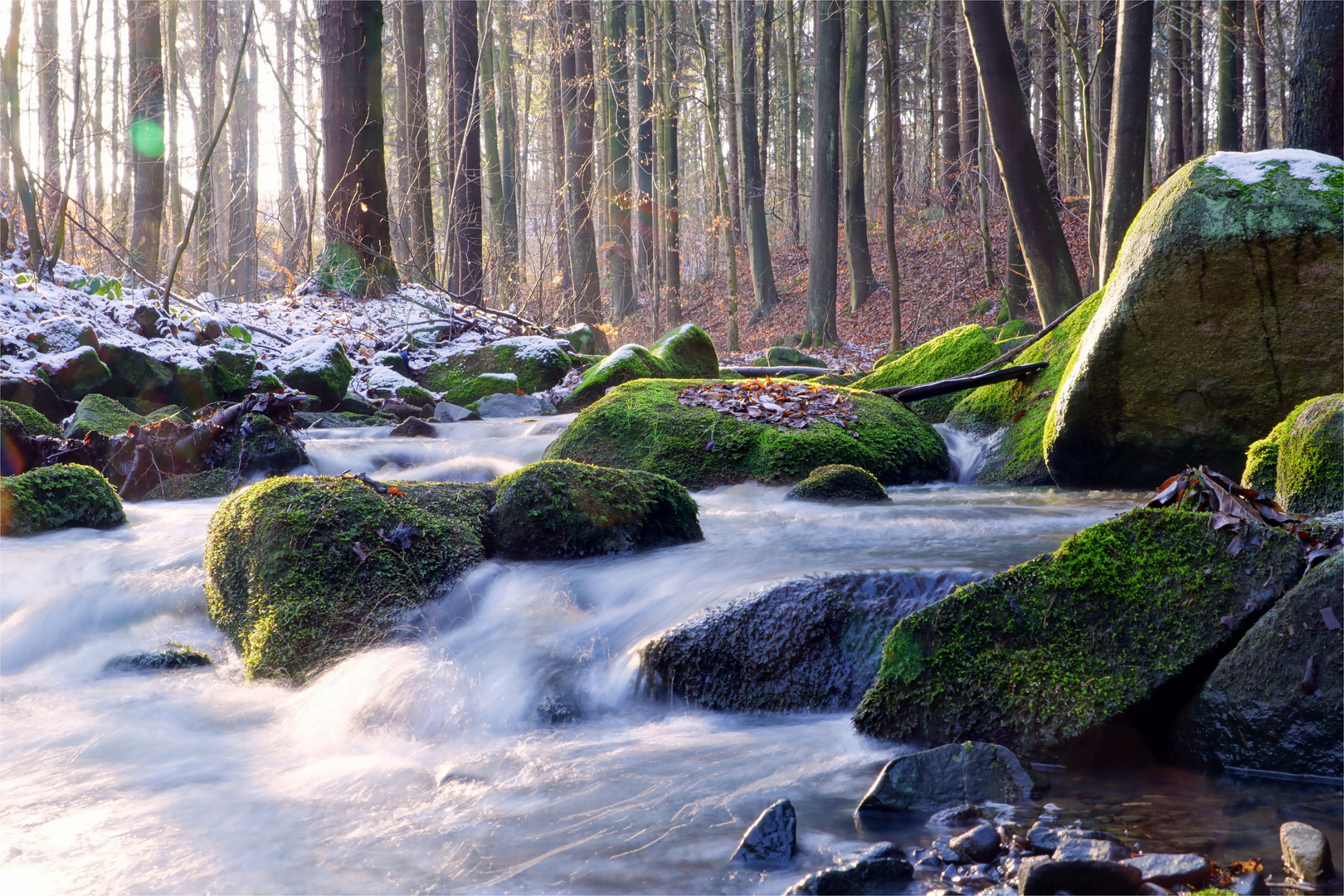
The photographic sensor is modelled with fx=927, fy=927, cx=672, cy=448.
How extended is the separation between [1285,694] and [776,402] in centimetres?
523

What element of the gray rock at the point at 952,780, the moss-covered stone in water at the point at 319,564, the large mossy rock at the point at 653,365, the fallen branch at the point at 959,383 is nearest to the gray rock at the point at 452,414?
the large mossy rock at the point at 653,365

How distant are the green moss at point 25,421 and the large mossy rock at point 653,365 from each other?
4.97 meters

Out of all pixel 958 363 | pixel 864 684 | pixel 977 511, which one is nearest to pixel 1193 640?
pixel 864 684

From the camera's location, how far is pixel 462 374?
38.8ft

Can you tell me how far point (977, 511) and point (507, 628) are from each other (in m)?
3.13

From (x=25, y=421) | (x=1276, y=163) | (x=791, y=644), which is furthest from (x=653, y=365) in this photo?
(x=791, y=644)

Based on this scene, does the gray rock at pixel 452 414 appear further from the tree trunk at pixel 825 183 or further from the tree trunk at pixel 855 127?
the tree trunk at pixel 855 127

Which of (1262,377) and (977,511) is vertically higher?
(1262,377)

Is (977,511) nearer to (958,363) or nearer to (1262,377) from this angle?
(1262,377)

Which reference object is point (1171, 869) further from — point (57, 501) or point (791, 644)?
point (57, 501)

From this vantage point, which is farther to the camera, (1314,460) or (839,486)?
(839,486)

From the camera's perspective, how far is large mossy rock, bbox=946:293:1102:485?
7.27 m

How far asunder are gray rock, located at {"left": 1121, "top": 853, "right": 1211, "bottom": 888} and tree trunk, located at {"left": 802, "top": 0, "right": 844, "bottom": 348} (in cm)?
1568

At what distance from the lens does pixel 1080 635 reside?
285 centimetres
